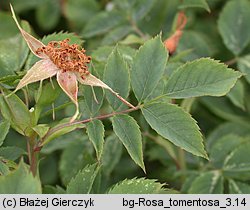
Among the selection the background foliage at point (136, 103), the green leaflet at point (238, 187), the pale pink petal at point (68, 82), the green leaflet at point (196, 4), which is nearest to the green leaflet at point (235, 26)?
the background foliage at point (136, 103)

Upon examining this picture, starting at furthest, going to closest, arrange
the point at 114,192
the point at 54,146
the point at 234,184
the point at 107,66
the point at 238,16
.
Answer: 1. the point at 238,16
2. the point at 54,146
3. the point at 234,184
4. the point at 107,66
5. the point at 114,192

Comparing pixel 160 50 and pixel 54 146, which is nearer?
pixel 160 50

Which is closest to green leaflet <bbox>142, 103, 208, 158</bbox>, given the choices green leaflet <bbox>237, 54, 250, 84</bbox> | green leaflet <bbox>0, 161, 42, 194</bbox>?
green leaflet <bbox>0, 161, 42, 194</bbox>

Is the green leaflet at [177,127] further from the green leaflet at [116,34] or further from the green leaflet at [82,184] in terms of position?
the green leaflet at [116,34]

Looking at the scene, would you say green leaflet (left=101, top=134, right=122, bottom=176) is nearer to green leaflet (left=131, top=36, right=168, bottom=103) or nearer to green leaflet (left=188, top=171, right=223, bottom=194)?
green leaflet (left=188, top=171, right=223, bottom=194)

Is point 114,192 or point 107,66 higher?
point 107,66

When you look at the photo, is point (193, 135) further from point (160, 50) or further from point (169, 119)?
point (160, 50)
